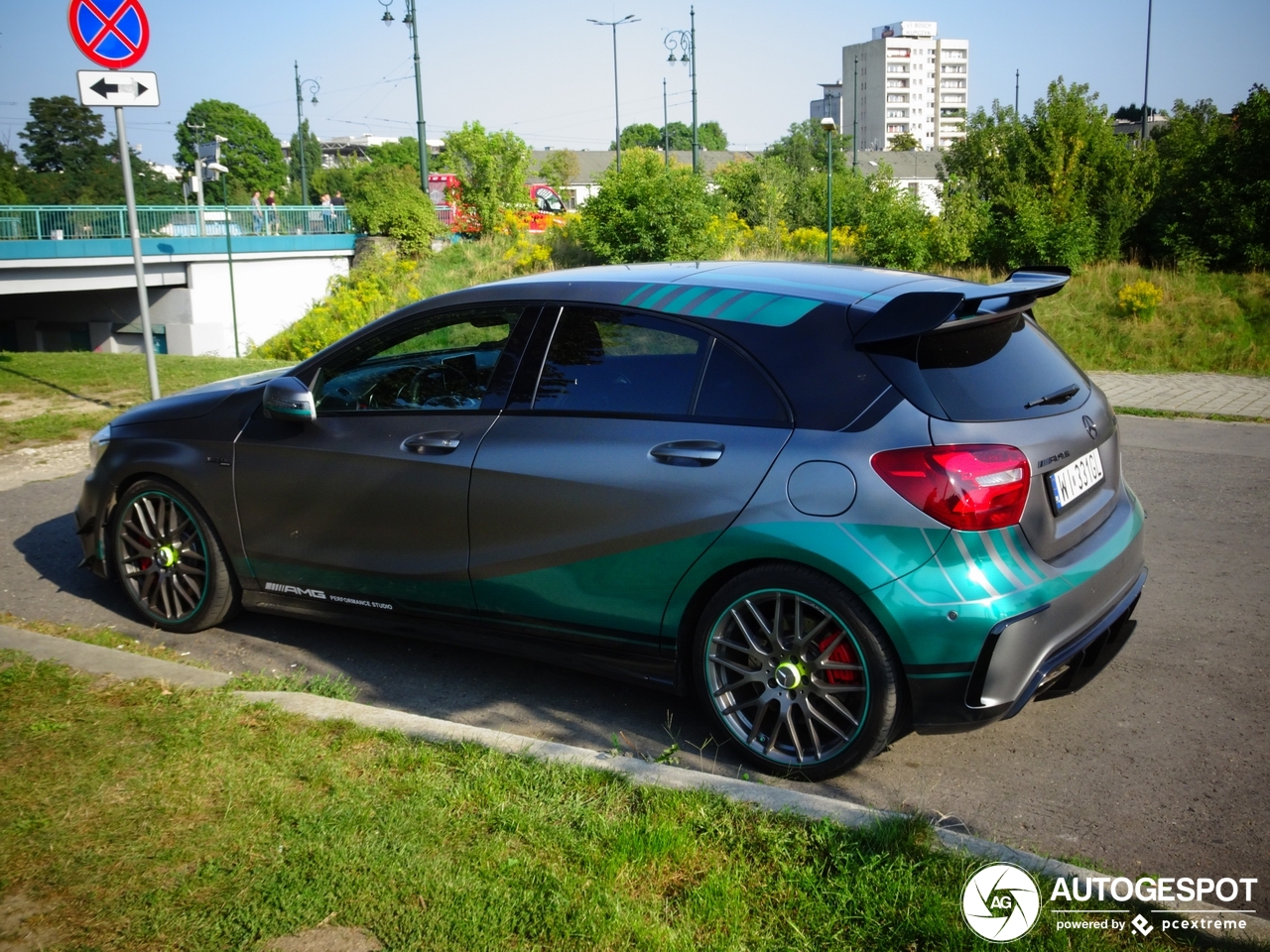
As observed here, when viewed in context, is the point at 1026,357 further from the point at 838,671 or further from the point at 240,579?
the point at 240,579

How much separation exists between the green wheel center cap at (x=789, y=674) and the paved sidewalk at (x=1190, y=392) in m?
8.76

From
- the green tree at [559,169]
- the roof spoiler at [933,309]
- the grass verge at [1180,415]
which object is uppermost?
the green tree at [559,169]

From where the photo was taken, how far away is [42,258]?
35719 millimetres

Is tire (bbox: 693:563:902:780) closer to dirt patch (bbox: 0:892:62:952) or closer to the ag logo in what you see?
the ag logo

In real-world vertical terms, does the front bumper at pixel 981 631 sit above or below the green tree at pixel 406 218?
below

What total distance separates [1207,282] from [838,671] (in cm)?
1645

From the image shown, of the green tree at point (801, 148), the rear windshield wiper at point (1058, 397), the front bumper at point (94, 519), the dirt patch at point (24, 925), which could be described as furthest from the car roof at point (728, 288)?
the green tree at point (801, 148)

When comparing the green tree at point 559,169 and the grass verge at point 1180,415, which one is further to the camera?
the green tree at point 559,169

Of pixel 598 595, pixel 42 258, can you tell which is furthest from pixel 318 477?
pixel 42 258

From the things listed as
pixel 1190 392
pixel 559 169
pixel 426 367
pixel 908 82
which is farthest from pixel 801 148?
pixel 908 82

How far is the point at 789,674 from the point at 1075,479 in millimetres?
1211

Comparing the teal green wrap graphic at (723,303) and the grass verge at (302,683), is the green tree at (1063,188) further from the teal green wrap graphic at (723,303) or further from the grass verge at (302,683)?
the grass verge at (302,683)

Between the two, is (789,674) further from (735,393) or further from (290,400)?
(290,400)

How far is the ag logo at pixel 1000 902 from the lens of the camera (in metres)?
2.59
